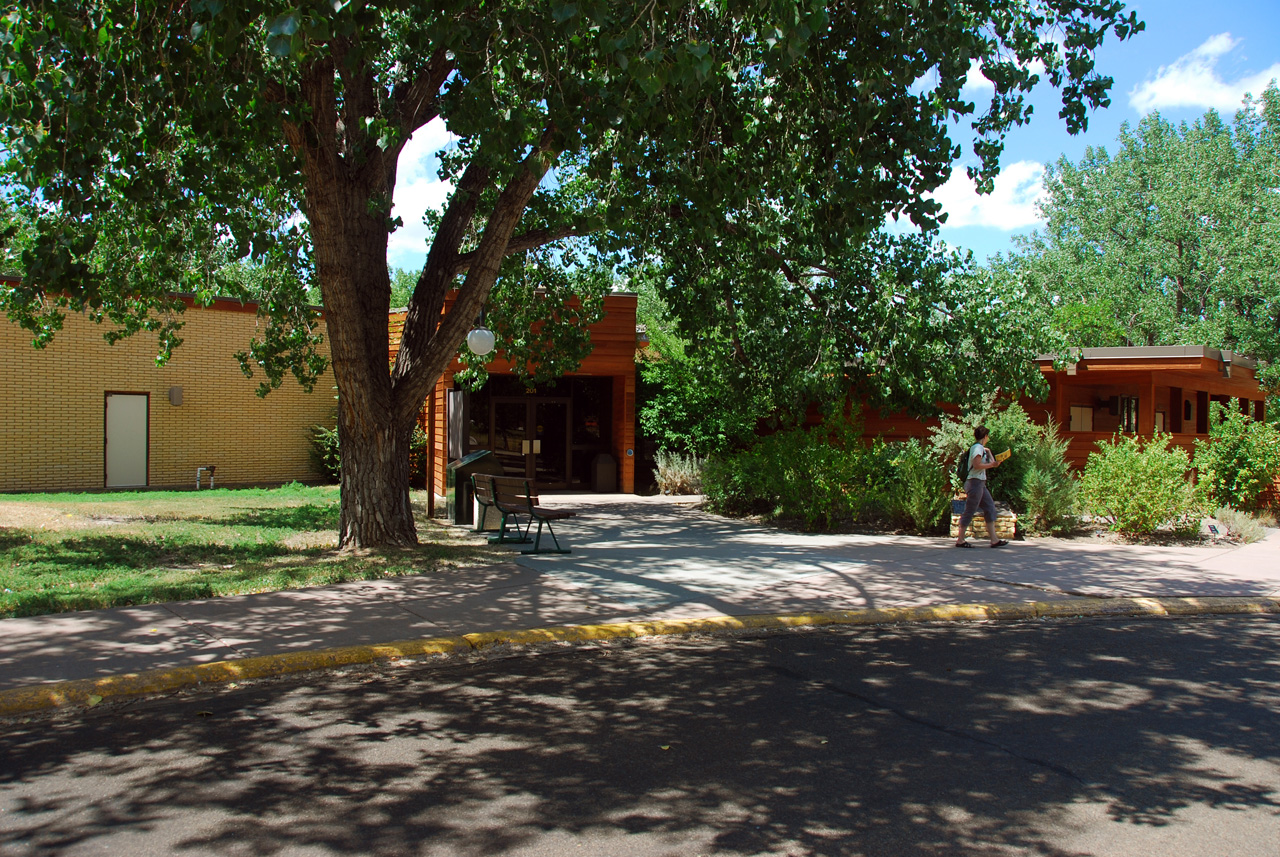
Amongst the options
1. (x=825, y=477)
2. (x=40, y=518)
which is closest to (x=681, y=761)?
(x=825, y=477)

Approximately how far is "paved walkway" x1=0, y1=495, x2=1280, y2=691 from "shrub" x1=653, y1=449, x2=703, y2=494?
7504 mm

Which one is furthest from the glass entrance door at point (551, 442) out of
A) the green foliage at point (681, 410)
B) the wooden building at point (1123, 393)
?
the wooden building at point (1123, 393)

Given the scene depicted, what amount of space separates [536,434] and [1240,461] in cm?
1482

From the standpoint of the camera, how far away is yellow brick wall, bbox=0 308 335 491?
67.4 feet

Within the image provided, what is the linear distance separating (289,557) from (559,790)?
766 cm

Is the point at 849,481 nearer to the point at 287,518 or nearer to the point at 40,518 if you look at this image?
the point at 287,518

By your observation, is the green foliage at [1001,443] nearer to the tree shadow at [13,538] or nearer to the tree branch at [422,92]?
the tree branch at [422,92]

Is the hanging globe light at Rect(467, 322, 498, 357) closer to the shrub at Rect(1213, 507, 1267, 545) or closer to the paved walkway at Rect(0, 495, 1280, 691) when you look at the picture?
the paved walkway at Rect(0, 495, 1280, 691)

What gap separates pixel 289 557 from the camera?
11.2 meters

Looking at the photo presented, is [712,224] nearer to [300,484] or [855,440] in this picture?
[855,440]

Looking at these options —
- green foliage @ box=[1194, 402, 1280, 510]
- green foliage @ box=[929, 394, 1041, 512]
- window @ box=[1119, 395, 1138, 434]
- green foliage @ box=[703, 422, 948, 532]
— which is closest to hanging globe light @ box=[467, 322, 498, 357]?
green foliage @ box=[703, 422, 948, 532]

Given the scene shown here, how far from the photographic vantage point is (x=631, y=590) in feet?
30.9

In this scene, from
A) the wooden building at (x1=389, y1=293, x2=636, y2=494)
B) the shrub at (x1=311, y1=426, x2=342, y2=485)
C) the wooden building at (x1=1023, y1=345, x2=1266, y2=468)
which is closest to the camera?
the wooden building at (x1=1023, y1=345, x2=1266, y2=468)

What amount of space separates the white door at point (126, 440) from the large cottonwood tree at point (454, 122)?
971cm
